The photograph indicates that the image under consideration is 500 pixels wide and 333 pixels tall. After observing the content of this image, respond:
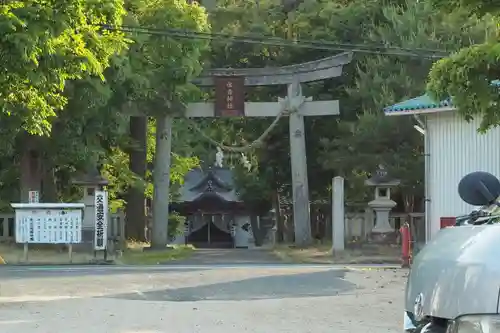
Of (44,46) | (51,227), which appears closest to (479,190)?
(44,46)

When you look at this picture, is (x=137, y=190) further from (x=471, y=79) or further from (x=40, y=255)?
(x=471, y=79)

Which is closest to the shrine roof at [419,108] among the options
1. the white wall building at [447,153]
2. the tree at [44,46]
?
the white wall building at [447,153]

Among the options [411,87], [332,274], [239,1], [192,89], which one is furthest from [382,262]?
[239,1]

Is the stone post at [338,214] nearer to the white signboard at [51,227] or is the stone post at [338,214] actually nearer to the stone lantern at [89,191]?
the stone lantern at [89,191]

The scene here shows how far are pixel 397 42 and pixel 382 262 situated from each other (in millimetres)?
8434

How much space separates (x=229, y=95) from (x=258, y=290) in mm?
13743

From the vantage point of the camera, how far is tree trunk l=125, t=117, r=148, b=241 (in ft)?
101

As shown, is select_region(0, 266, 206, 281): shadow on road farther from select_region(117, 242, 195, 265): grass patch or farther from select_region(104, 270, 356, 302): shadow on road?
select_region(104, 270, 356, 302): shadow on road

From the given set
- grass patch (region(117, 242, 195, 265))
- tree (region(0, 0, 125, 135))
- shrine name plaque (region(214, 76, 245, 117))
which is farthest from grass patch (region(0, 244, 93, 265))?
tree (region(0, 0, 125, 135))

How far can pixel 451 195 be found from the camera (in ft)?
63.4

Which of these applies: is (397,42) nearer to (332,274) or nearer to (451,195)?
(451,195)

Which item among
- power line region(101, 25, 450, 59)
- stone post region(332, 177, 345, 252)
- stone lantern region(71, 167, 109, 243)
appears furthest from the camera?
stone lantern region(71, 167, 109, 243)

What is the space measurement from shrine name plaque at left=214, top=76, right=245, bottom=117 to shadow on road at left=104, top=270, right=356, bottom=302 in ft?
38.1

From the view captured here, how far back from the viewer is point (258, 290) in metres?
13.9
